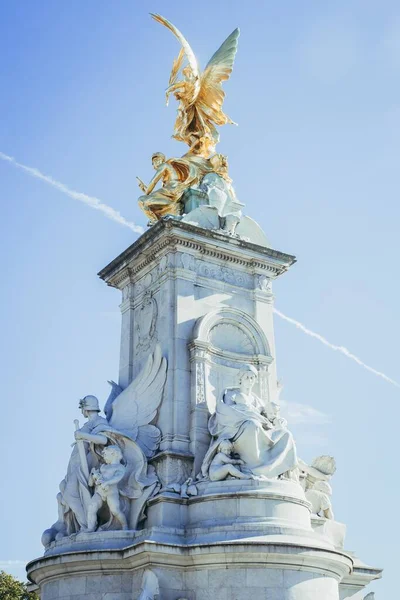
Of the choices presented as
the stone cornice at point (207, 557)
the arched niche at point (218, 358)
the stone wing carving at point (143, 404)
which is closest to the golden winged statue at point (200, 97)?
the arched niche at point (218, 358)

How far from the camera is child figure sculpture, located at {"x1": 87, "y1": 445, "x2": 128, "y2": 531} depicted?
49.3 feet

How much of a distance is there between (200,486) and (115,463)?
166 centimetres

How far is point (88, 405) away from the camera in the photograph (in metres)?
16.5

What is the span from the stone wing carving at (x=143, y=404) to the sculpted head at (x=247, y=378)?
1.53 meters

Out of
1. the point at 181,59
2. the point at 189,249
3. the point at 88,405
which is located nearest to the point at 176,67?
the point at 181,59

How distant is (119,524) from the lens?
49.5 ft

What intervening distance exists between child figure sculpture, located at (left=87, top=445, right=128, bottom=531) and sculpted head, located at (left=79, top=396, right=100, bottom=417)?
142 centimetres

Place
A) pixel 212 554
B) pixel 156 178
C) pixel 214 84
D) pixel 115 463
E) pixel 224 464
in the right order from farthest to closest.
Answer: pixel 214 84 → pixel 156 178 → pixel 115 463 → pixel 224 464 → pixel 212 554

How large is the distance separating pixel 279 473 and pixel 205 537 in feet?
6.15

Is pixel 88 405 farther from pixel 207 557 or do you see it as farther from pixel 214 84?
pixel 214 84

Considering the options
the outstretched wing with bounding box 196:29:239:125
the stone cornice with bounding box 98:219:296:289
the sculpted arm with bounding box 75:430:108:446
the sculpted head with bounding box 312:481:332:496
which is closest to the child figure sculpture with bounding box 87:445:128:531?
the sculpted arm with bounding box 75:430:108:446

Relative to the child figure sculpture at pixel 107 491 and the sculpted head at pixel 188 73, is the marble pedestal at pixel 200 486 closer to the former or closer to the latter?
the child figure sculpture at pixel 107 491

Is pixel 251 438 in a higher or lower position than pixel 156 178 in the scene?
lower

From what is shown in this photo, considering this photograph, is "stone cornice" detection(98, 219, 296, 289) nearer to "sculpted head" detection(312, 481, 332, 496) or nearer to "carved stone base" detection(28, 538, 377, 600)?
"sculpted head" detection(312, 481, 332, 496)
